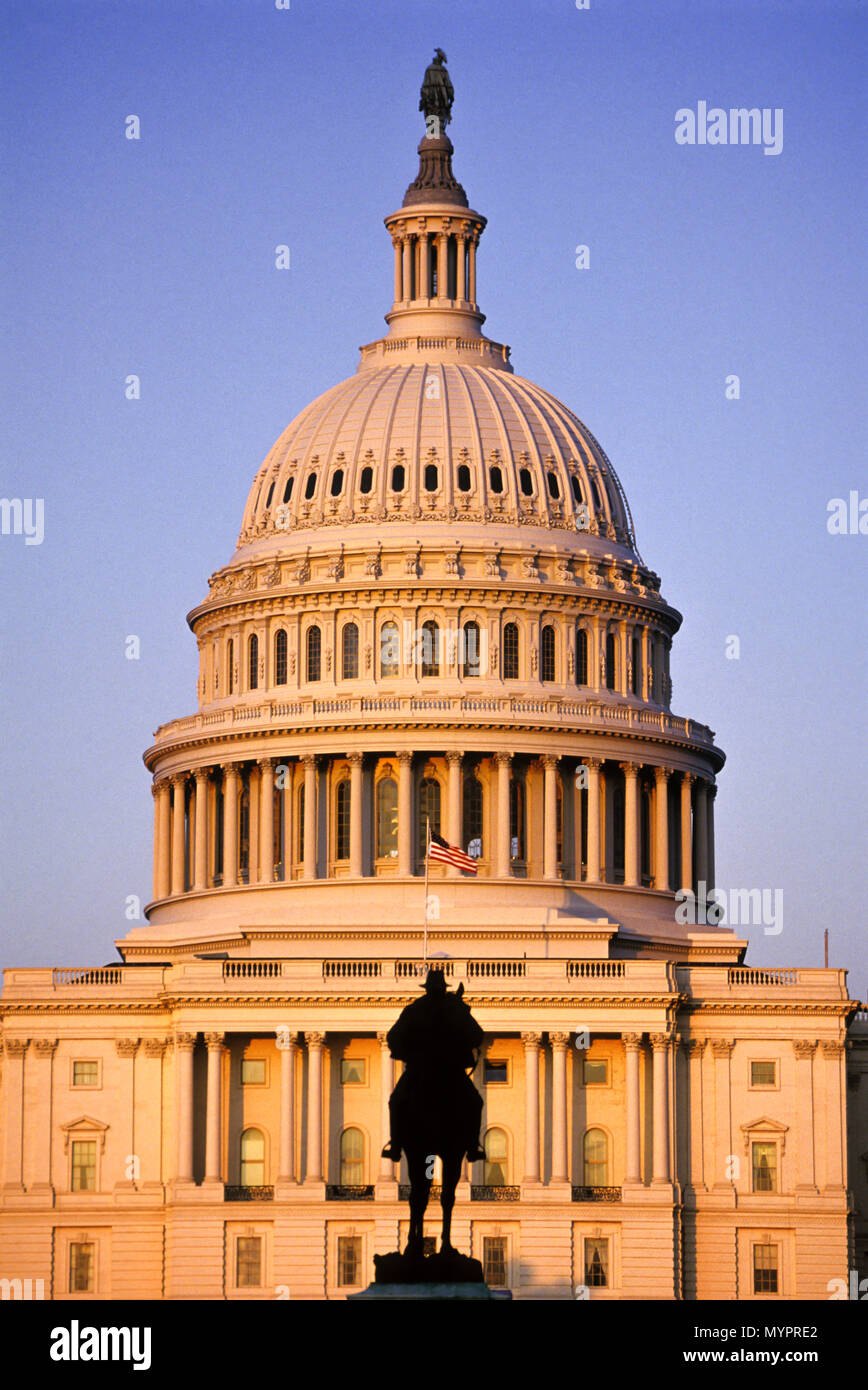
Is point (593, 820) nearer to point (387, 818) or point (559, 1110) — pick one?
point (387, 818)

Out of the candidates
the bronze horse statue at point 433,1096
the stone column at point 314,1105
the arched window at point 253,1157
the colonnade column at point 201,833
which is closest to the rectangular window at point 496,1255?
the stone column at point 314,1105

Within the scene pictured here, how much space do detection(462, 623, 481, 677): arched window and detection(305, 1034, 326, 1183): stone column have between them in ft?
77.0

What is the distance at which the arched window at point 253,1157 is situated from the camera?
388 feet

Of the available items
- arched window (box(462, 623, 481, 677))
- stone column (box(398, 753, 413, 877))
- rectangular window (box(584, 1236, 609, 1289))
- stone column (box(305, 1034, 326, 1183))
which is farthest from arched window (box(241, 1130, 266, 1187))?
arched window (box(462, 623, 481, 677))

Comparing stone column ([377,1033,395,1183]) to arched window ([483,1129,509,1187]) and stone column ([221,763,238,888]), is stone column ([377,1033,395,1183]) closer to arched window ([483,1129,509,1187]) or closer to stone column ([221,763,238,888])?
arched window ([483,1129,509,1187])

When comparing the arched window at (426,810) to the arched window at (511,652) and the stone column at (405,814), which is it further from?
the arched window at (511,652)

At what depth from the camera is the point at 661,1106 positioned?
11656 centimetres

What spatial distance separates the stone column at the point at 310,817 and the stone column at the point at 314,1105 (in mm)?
15973

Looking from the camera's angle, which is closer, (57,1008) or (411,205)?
(57,1008)

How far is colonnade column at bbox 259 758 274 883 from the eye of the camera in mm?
133875
